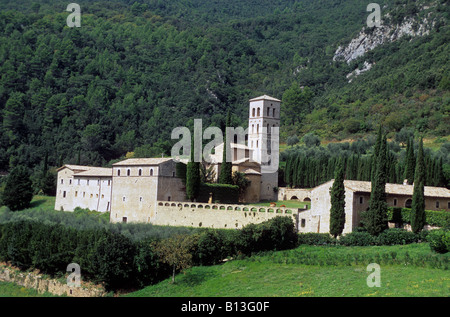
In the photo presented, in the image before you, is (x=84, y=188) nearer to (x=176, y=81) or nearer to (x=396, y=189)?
(x=396, y=189)

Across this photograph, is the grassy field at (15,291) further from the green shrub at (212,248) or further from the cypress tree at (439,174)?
the cypress tree at (439,174)

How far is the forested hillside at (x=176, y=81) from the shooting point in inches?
3861

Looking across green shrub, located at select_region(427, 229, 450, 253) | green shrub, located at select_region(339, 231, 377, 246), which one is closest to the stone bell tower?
green shrub, located at select_region(339, 231, 377, 246)

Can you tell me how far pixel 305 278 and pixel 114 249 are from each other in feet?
39.1

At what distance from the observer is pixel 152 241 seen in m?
37.9

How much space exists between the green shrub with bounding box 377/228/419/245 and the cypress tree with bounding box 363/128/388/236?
0.70 metres

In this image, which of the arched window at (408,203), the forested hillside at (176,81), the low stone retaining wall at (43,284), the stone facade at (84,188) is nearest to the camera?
the low stone retaining wall at (43,284)

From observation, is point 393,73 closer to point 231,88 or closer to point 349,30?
point 231,88

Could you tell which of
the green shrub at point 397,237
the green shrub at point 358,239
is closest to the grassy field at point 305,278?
the green shrub at point 358,239

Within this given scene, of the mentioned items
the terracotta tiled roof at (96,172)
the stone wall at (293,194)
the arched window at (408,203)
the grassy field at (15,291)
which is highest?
the terracotta tiled roof at (96,172)

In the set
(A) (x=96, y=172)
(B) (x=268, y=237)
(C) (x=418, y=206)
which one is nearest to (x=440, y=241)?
(C) (x=418, y=206)

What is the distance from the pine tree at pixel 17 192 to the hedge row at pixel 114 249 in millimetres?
19835

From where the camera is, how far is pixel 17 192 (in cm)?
6381
